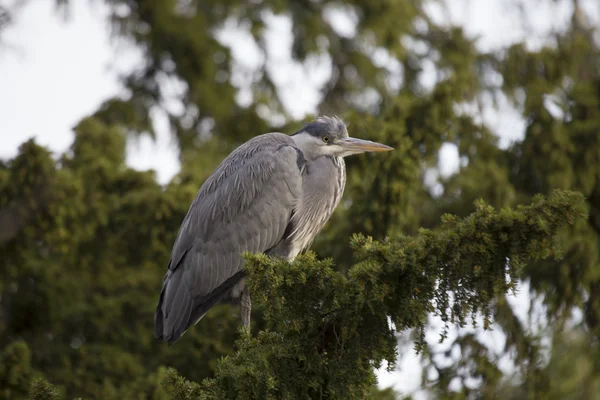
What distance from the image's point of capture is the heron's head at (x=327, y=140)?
5170 millimetres

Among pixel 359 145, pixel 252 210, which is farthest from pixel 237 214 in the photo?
pixel 359 145

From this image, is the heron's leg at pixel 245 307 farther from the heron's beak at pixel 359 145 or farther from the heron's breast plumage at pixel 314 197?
the heron's beak at pixel 359 145

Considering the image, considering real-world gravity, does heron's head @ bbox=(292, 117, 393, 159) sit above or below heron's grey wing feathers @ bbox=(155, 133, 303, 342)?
above

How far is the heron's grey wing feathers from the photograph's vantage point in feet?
16.2

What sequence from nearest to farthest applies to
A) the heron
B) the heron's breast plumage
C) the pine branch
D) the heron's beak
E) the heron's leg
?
the pine branch < the heron's leg < the heron < the heron's beak < the heron's breast plumage

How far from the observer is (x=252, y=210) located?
16.6ft

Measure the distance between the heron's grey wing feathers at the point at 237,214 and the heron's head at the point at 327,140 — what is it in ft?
0.46

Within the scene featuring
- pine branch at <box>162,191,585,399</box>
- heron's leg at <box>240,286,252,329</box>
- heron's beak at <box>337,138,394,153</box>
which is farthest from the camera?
heron's beak at <box>337,138,394,153</box>

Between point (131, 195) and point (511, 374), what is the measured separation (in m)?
3.26

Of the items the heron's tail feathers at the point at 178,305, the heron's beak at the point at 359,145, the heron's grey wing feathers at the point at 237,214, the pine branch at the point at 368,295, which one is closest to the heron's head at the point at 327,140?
the heron's beak at the point at 359,145

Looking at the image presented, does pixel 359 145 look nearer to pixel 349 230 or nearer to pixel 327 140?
pixel 327 140

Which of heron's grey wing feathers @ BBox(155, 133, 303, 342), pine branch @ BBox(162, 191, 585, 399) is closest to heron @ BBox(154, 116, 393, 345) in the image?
heron's grey wing feathers @ BBox(155, 133, 303, 342)

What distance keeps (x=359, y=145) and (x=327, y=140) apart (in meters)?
0.24

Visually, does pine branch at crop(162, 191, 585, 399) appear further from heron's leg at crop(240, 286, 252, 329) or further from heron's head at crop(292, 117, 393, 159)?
heron's head at crop(292, 117, 393, 159)
